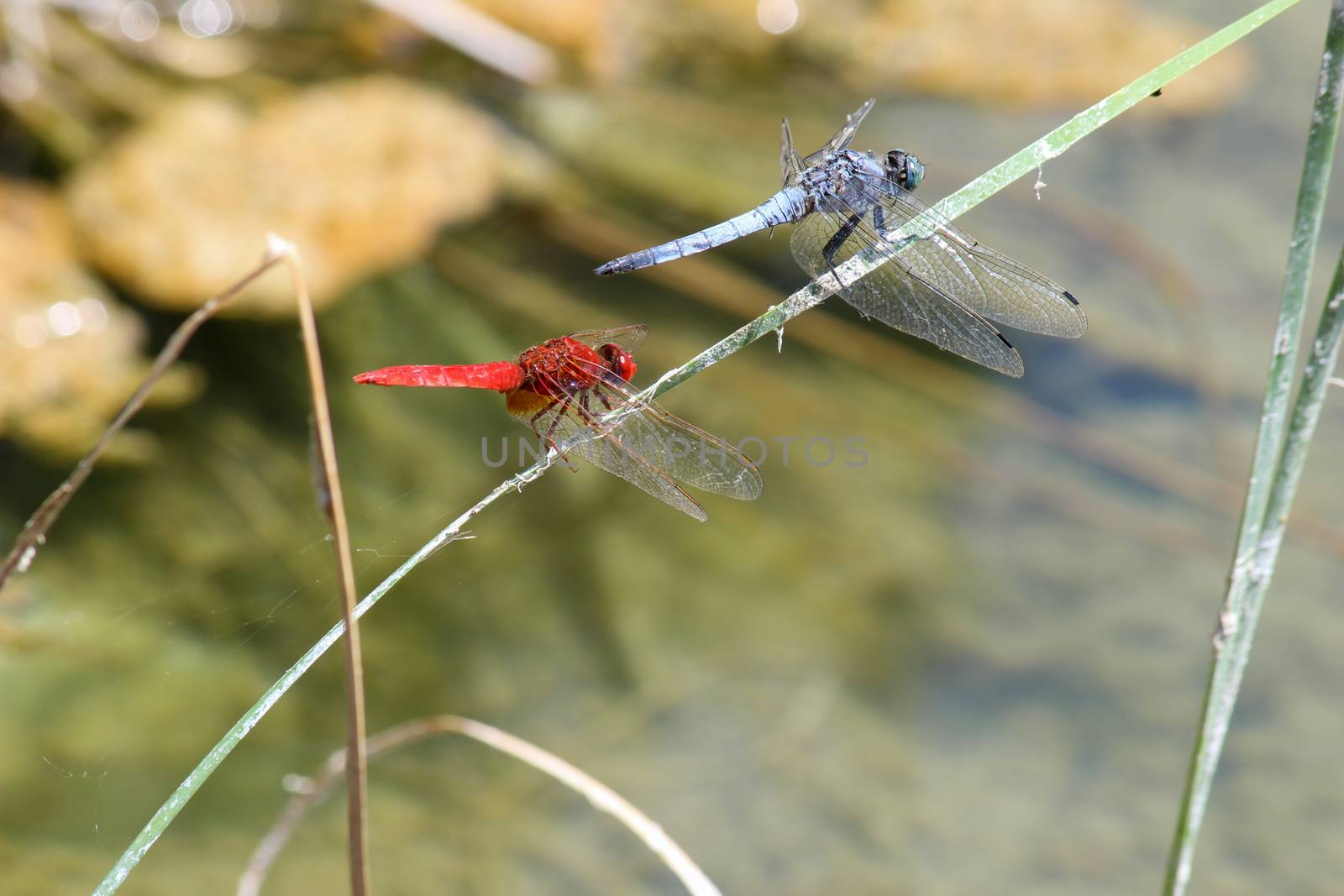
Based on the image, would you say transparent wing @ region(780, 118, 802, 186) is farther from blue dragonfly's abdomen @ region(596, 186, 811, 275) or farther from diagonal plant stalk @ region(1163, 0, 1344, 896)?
diagonal plant stalk @ region(1163, 0, 1344, 896)

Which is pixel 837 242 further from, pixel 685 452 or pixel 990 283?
pixel 685 452

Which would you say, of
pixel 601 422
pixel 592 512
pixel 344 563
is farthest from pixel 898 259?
pixel 592 512

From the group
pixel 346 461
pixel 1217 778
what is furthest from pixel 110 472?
pixel 1217 778

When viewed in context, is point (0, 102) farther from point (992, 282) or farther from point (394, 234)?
point (992, 282)

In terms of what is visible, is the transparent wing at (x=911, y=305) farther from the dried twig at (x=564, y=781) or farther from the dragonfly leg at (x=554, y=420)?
the dried twig at (x=564, y=781)

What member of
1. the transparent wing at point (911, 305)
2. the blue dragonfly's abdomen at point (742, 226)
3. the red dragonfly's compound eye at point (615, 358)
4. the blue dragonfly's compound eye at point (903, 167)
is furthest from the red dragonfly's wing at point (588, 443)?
the blue dragonfly's compound eye at point (903, 167)

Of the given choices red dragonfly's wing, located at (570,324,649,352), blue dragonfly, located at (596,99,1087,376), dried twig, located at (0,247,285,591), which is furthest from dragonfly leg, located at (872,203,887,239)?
dried twig, located at (0,247,285,591)
